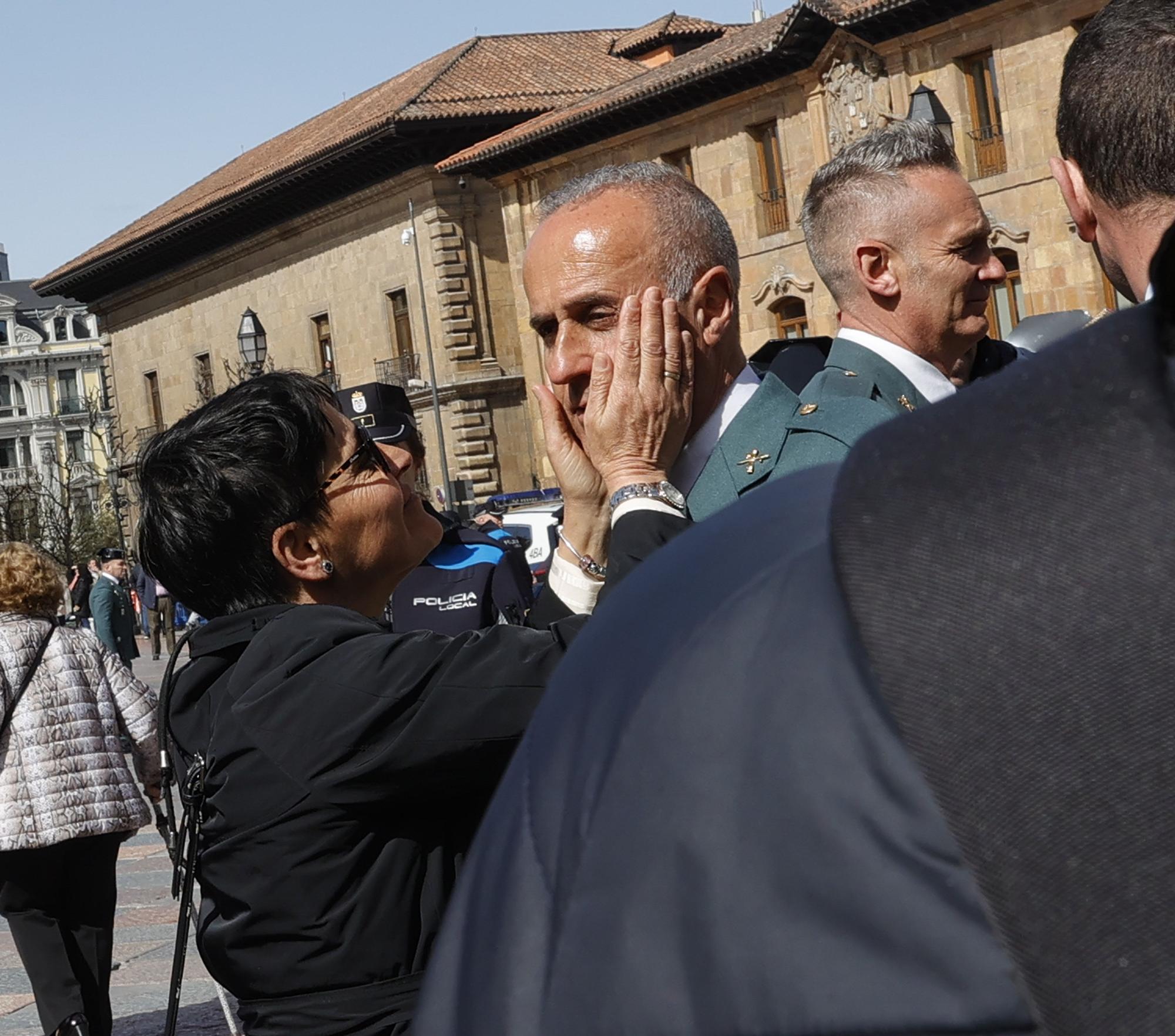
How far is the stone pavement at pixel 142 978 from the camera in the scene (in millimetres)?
6449

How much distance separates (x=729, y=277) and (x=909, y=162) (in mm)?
673

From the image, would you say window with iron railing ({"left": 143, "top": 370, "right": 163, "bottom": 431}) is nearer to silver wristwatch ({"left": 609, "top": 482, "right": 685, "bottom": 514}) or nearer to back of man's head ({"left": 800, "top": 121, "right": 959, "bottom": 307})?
back of man's head ({"left": 800, "top": 121, "right": 959, "bottom": 307})

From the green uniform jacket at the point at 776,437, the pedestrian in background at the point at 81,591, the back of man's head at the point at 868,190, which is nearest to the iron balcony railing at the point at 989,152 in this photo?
the pedestrian in background at the point at 81,591

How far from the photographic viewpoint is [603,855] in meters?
0.83

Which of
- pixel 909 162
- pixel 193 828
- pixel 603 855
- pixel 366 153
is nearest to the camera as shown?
pixel 603 855

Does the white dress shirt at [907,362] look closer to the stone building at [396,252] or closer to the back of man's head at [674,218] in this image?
the back of man's head at [674,218]

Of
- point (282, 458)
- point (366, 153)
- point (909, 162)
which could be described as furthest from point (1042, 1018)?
point (366, 153)

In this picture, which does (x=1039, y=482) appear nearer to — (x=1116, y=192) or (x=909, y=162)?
(x=1116, y=192)

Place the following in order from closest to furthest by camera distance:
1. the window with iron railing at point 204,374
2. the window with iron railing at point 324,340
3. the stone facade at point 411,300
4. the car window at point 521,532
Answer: the car window at point 521,532 → the stone facade at point 411,300 → the window with iron railing at point 324,340 → the window with iron railing at point 204,374

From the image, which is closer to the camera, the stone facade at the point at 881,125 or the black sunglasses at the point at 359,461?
the black sunglasses at the point at 359,461

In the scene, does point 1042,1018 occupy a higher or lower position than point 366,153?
lower

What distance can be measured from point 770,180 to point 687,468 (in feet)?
100.0

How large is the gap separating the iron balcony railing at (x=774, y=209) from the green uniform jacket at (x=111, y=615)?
18.2 m

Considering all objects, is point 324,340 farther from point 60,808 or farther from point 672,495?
point 672,495
